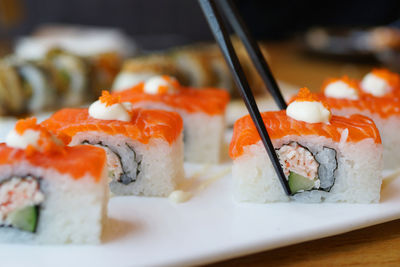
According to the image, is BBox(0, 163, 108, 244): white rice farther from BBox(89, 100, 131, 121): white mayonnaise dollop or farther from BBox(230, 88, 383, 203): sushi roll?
BBox(230, 88, 383, 203): sushi roll

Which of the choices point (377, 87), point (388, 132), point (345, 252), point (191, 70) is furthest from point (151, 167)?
point (191, 70)

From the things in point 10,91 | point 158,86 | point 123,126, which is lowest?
point 123,126

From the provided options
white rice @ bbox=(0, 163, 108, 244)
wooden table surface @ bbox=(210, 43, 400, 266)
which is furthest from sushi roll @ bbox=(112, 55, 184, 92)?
wooden table surface @ bbox=(210, 43, 400, 266)

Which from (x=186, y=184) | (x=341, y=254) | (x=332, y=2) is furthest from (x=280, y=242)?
(x=332, y=2)

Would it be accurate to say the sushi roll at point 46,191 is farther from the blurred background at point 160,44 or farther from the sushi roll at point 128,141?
the blurred background at point 160,44

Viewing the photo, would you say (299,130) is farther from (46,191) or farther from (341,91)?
(46,191)

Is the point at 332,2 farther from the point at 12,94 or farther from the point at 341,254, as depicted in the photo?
the point at 341,254
